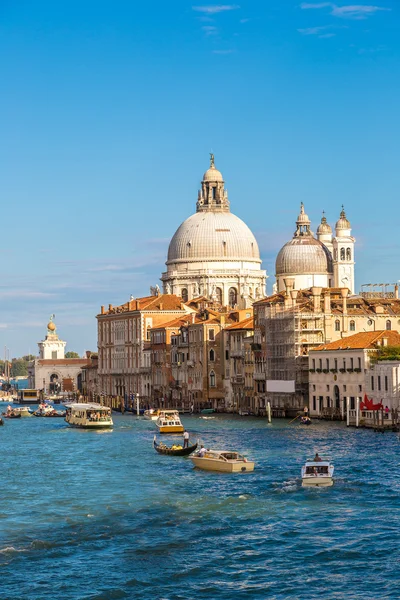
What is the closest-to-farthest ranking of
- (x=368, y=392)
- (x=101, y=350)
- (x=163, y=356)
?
(x=368, y=392)
(x=163, y=356)
(x=101, y=350)

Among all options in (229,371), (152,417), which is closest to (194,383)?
(229,371)

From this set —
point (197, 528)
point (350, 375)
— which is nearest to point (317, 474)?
→ point (197, 528)

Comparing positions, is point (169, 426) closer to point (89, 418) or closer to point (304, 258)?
point (89, 418)

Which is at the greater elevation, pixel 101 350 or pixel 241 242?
pixel 241 242

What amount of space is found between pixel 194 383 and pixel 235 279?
126 ft

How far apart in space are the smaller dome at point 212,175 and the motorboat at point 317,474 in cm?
11504

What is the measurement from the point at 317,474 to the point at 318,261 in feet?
318

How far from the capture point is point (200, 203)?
16062 cm

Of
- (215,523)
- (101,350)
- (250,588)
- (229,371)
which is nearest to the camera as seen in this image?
(250,588)

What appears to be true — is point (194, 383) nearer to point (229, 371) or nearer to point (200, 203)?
point (229, 371)

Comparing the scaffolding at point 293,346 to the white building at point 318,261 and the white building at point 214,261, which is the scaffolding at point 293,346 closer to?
the white building at point 318,261

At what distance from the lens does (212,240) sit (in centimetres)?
15462

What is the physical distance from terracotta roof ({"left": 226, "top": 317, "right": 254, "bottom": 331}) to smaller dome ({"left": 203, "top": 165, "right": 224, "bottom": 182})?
50.8 meters

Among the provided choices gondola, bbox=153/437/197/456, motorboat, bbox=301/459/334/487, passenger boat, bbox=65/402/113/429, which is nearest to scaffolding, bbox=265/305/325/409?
passenger boat, bbox=65/402/113/429
